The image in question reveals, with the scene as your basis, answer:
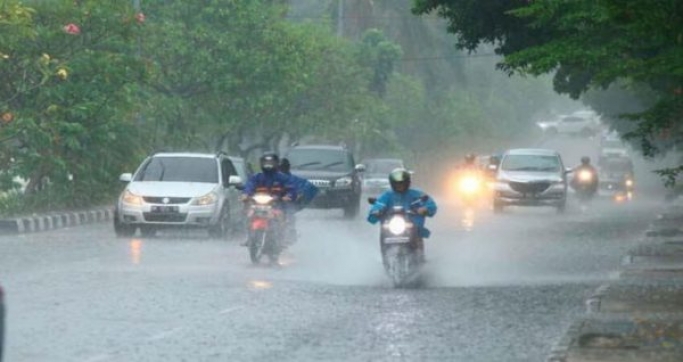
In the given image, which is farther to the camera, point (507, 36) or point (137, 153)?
point (137, 153)

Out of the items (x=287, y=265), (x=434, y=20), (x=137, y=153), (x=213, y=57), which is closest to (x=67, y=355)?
(x=287, y=265)

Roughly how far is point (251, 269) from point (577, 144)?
121846 millimetres

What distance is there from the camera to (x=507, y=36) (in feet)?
113

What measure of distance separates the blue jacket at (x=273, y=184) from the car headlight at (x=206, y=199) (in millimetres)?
6154

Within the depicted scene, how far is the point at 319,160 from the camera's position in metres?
47.0

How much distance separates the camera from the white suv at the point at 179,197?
3288 cm

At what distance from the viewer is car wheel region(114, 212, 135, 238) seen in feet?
109

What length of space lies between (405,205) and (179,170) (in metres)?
12.8

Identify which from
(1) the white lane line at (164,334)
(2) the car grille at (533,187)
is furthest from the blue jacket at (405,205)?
(2) the car grille at (533,187)

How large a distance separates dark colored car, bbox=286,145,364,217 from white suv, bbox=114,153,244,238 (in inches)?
387

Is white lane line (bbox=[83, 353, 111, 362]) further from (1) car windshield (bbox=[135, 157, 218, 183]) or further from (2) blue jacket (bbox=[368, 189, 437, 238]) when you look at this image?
(1) car windshield (bbox=[135, 157, 218, 183])

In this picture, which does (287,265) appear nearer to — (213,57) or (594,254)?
(594,254)

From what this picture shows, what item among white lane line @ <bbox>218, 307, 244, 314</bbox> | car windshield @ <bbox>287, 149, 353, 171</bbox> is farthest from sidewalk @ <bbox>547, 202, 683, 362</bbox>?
car windshield @ <bbox>287, 149, 353, 171</bbox>

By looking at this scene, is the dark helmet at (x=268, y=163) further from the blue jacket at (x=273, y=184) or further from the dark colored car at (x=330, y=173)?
the dark colored car at (x=330, y=173)
